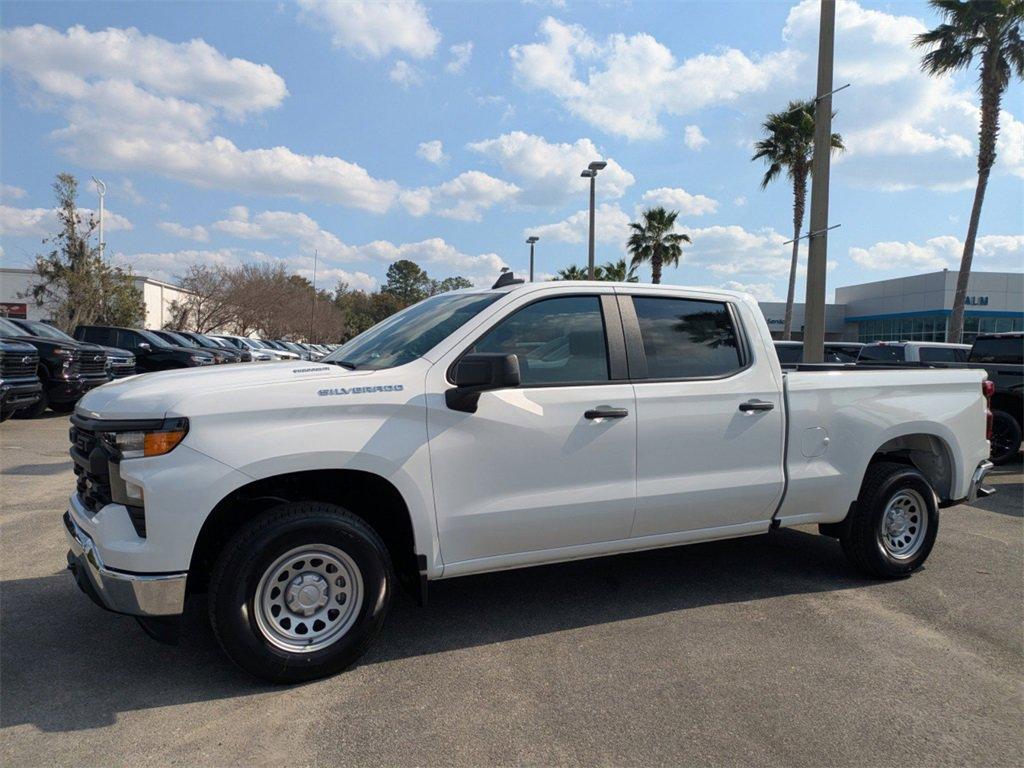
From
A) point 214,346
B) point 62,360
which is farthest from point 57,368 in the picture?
point 214,346

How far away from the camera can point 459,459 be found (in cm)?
366

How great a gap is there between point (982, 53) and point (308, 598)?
2424cm

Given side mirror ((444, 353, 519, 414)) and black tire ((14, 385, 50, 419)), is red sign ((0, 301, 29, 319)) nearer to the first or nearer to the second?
black tire ((14, 385, 50, 419))

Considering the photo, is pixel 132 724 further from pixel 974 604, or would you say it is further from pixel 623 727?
pixel 974 604

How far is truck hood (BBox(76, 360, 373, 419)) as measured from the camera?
3246mm

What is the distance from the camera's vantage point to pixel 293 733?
3.05 m

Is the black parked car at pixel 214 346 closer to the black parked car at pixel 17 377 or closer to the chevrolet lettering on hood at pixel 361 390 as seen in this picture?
the black parked car at pixel 17 377

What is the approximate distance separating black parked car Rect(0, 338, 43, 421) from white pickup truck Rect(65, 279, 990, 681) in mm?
9043

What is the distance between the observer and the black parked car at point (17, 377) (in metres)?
10.9

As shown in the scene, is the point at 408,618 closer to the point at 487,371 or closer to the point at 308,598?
the point at 308,598

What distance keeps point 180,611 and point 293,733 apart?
2.43 feet

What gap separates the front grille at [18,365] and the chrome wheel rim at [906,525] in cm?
1182

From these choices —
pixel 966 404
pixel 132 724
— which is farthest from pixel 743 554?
pixel 132 724

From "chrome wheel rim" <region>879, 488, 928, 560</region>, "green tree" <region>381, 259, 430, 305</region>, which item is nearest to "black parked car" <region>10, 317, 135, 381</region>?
"chrome wheel rim" <region>879, 488, 928, 560</region>
